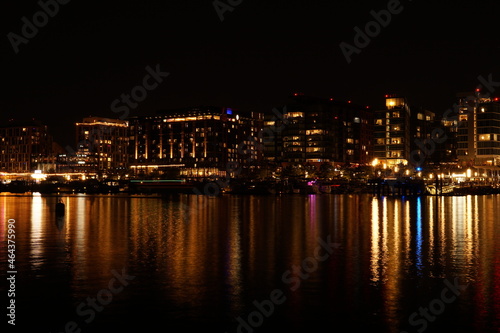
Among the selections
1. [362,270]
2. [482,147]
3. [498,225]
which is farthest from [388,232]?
[482,147]

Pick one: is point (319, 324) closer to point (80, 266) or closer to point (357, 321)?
point (357, 321)

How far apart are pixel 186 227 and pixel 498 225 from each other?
24.6 metres

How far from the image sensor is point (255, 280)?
2306 centimetres

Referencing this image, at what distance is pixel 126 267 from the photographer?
1011 inches

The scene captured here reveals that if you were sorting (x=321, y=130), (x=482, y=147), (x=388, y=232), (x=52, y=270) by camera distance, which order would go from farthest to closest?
(x=321, y=130) → (x=482, y=147) → (x=388, y=232) → (x=52, y=270)
